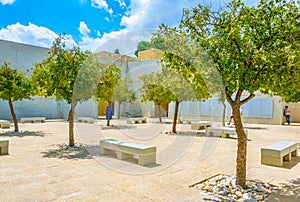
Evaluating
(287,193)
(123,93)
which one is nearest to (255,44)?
(287,193)

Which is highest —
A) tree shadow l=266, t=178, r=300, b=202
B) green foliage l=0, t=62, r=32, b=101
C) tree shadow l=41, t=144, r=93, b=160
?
green foliage l=0, t=62, r=32, b=101

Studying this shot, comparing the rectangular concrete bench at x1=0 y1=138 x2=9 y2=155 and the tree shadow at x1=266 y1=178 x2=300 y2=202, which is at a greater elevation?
the rectangular concrete bench at x1=0 y1=138 x2=9 y2=155

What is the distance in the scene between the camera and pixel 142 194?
4441 mm

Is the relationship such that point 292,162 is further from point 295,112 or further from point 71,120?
point 295,112

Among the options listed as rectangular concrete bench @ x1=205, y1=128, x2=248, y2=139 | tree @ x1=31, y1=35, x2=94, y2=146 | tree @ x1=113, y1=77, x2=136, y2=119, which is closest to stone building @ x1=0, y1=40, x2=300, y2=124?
tree @ x1=113, y1=77, x2=136, y2=119

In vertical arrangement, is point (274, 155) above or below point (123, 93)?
below

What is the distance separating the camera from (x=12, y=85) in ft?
38.0

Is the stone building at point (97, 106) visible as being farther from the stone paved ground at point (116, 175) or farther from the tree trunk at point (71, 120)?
the stone paved ground at point (116, 175)

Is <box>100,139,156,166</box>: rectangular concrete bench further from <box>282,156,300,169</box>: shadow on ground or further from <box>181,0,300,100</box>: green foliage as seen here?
<box>282,156,300,169</box>: shadow on ground

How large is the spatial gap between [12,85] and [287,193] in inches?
448

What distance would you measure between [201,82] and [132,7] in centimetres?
601

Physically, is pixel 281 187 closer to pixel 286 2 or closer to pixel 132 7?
pixel 286 2

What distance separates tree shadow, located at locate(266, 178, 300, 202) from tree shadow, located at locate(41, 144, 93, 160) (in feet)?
15.9

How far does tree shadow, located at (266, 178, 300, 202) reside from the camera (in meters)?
4.27
